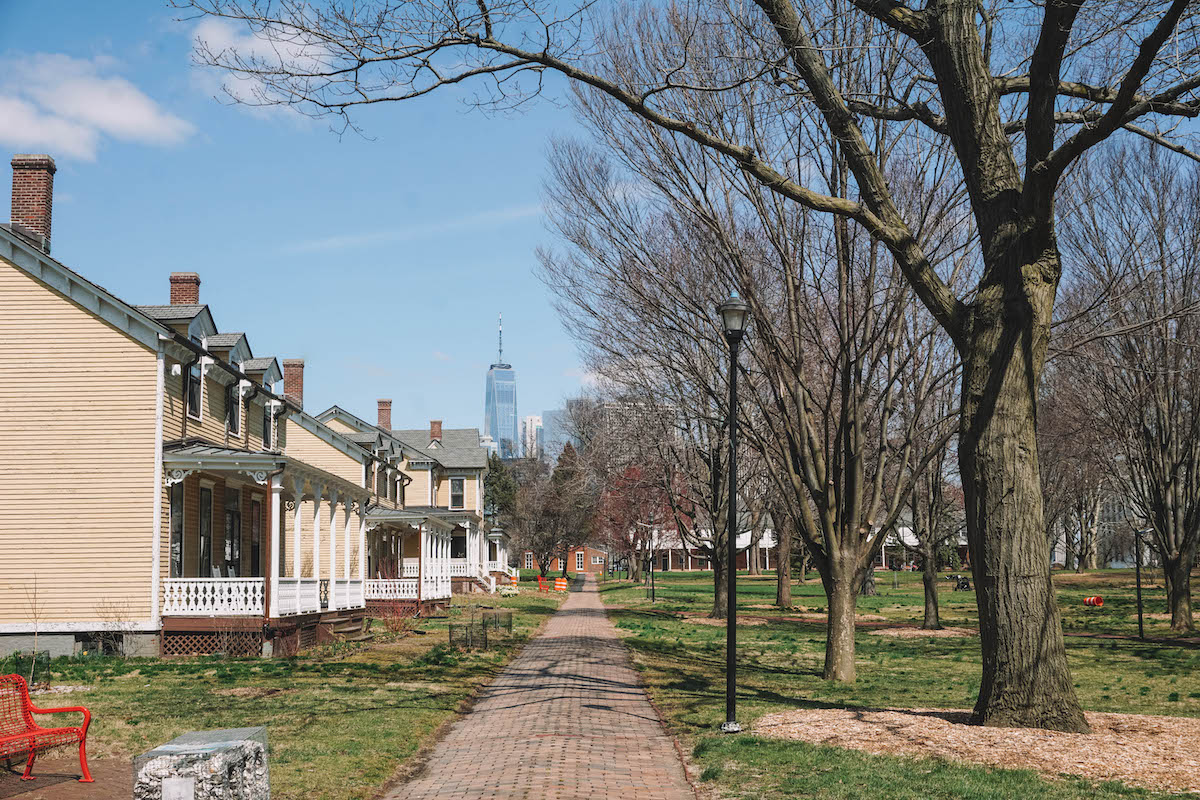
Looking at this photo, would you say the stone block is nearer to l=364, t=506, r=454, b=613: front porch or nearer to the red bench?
the red bench

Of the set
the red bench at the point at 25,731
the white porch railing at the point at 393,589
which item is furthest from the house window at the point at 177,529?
the white porch railing at the point at 393,589

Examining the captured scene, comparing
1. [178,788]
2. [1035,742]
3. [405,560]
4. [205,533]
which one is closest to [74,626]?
[205,533]

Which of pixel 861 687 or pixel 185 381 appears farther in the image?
pixel 185 381

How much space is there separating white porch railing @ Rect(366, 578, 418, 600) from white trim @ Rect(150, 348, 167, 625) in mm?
16604

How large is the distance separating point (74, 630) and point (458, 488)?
1537 inches

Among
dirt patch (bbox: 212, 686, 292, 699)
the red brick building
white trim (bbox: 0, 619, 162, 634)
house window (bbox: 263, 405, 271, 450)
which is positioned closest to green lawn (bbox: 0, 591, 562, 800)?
dirt patch (bbox: 212, 686, 292, 699)

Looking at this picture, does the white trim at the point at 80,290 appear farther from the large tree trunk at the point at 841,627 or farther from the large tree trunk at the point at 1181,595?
the large tree trunk at the point at 1181,595

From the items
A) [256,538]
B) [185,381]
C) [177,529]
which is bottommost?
[256,538]

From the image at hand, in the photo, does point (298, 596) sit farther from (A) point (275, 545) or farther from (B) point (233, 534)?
(B) point (233, 534)

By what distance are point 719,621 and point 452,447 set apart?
3000 cm

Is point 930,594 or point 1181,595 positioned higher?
point 1181,595

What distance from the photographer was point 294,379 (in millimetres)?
41969

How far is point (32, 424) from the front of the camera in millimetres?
21328

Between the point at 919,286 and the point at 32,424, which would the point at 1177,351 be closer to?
the point at 919,286
